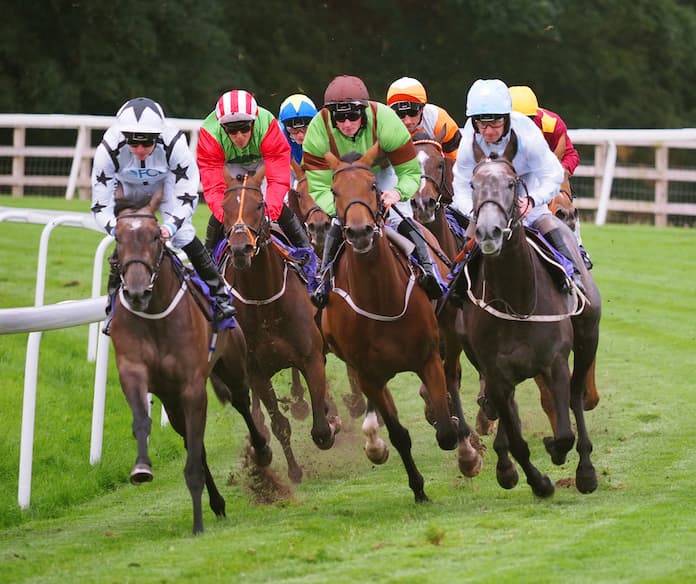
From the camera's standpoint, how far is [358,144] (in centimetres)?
912

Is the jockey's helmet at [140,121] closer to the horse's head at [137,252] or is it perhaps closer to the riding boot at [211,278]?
the horse's head at [137,252]

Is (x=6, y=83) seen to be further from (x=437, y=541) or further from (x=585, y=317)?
(x=437, y=541)

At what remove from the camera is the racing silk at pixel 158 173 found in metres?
8.52

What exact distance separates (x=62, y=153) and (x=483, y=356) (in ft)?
54.8

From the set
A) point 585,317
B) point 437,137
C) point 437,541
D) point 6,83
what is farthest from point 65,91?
point 437,541

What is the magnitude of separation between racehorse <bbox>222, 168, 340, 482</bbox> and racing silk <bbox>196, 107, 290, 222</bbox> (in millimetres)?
247

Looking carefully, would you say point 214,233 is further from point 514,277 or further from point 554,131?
point 514,277

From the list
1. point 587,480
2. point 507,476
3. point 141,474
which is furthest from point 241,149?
point 587,480

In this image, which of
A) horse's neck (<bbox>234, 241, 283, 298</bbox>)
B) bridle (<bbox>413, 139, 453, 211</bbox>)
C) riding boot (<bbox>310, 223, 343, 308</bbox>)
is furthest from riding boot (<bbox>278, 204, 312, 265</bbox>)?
riding boot (<bbox>310, 223, 343, 308</bbox>)

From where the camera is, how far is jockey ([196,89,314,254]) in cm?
980

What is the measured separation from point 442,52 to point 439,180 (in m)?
19.7

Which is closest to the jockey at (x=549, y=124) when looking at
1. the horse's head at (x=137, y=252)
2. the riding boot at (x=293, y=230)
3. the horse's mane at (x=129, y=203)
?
the riding boot at (x=293, y=230)

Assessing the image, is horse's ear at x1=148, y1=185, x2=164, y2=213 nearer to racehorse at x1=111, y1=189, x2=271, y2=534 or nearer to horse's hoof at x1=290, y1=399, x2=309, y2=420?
racehorse at x1=111, y1=189, x2=271, y2=534

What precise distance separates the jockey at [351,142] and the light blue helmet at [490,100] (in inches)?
28.4
